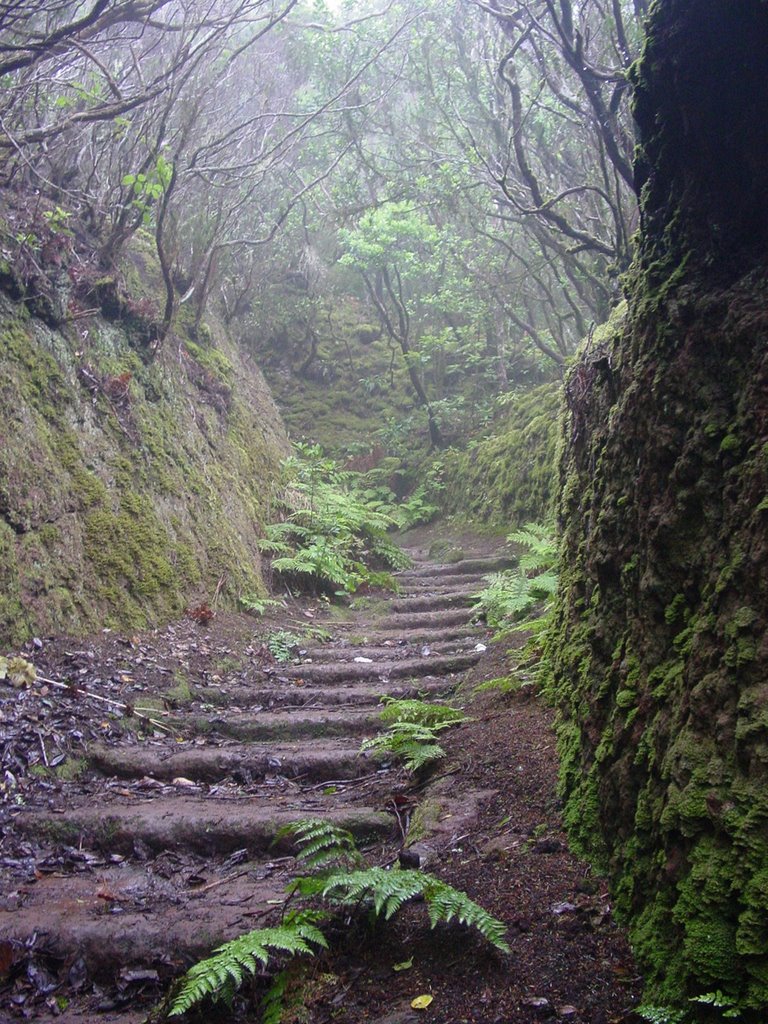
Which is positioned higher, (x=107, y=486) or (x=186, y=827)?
(x=107, y=486)

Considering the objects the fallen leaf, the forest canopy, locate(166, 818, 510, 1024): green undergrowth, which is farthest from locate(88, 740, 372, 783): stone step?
the forest canopy

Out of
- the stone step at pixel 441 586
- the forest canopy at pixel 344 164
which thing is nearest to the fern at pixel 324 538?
the stone step at pixel 441 586

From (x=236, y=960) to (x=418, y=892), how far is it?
568mm

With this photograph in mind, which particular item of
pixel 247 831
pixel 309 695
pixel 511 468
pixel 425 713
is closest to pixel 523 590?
pixel 309 695

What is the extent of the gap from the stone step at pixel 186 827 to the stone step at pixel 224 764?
0.60 m

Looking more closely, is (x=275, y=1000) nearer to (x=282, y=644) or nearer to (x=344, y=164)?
(x=282, y=644)

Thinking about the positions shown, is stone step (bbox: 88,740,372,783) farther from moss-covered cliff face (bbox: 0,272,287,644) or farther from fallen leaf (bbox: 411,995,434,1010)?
fallen leaf (bbox: 411,995,434,1010)

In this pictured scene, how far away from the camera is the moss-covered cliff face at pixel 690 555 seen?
169 centimetres

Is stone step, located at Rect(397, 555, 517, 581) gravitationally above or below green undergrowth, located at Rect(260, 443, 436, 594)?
below

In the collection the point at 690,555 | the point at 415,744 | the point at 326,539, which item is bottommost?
the point at 415,744

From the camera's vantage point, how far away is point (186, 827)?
370cm

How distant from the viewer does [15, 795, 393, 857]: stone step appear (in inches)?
142

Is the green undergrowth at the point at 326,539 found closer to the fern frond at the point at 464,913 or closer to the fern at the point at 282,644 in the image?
the fern at the point at 282,644

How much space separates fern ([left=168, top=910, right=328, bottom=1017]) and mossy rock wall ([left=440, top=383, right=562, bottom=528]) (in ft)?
Result: 25.5
